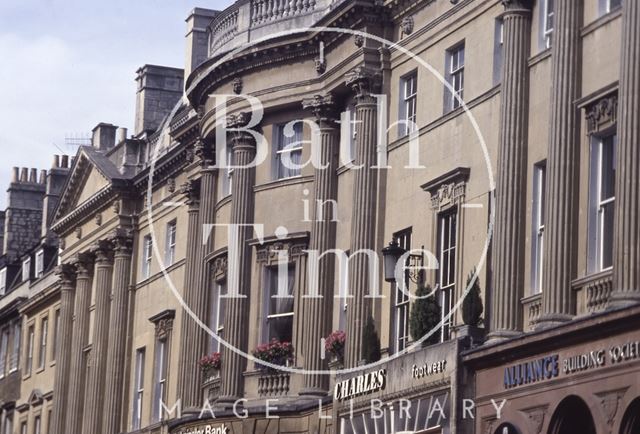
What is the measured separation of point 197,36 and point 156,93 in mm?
6377

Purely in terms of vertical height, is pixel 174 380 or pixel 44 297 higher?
pixel 44 297

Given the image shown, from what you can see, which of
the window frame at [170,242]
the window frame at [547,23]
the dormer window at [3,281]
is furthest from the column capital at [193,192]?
the dormer window at [3,281]

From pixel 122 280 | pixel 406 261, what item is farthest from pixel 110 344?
pixel 406 261

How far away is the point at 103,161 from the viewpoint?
6397 cm

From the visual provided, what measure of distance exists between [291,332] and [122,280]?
16482 millimetres

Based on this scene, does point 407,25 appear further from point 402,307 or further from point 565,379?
point 565,379

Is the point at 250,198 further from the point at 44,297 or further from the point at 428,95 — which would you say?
the point at 44,297

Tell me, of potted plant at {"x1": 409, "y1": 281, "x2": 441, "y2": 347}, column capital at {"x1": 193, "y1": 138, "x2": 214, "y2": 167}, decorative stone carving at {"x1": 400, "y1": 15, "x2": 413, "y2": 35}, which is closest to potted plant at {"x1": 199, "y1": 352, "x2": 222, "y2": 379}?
column capital at {"x1": 193, "y1": 138, "x2": 214, "y2": 167}

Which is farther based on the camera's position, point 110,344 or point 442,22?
point 110,344

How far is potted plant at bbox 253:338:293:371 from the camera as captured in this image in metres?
44.4

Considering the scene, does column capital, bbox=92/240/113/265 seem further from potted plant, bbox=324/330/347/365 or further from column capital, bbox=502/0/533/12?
column capital, bbox=502/0/533/12

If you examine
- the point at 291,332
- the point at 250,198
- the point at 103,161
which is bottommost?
the point at 291,332

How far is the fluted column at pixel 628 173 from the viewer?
29156 mm
